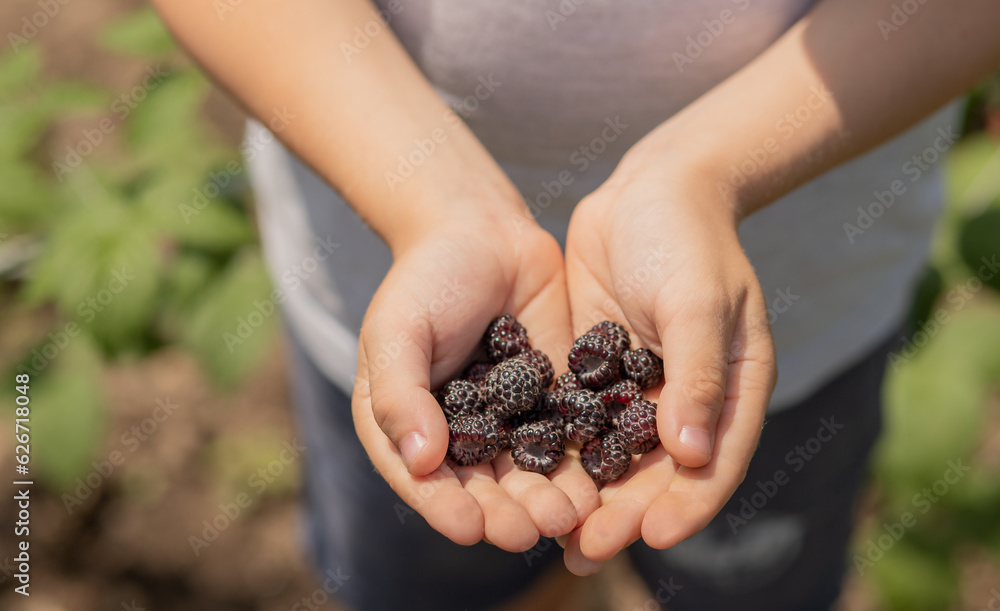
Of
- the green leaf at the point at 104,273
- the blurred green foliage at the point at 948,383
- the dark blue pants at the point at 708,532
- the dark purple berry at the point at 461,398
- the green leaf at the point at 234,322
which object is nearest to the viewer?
the dark purple berry at the point at 461,398

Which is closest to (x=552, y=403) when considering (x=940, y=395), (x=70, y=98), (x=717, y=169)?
(x=717, y=169)

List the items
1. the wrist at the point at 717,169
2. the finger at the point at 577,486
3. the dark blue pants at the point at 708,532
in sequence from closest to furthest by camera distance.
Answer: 1. the finger at the point at 577,486
2. the wrist at the point at 717,169
3. the dark blue pants at the point at 708,532

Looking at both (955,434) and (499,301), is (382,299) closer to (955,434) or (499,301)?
(499,301)

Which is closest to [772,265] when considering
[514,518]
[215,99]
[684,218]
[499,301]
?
[684,218]

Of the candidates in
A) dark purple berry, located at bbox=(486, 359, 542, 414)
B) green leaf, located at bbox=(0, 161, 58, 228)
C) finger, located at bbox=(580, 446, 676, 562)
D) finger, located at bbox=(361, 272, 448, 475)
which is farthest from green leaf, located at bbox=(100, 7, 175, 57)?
finger, located at bbox=(580, 446, 676, 562)

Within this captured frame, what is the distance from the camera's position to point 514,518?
1.31m

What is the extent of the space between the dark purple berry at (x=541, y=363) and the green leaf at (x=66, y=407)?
4.31ft

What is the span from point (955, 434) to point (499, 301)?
61.3 inches

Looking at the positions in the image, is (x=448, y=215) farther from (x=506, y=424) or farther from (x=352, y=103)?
(x=506, y=424)

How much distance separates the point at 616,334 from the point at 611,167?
0.36 meters

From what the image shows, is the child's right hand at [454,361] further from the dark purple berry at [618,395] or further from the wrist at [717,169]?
the wrist at [717,169]

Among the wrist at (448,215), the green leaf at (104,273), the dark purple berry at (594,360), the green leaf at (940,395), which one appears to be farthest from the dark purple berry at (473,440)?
the green leaf at (940,395)

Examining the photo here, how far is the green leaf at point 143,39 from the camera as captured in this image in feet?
7.80

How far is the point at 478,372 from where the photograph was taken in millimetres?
1754
